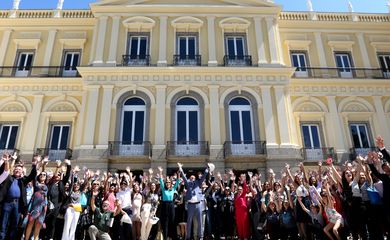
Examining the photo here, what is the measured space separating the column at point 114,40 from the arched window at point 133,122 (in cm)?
261

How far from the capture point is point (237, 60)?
19047 mm

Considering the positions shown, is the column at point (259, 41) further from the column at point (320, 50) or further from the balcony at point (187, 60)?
the column at point (320, 50)

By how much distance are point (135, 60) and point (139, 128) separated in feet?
13.7

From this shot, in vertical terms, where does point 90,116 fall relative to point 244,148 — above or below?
above

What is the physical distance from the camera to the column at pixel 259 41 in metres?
18.9

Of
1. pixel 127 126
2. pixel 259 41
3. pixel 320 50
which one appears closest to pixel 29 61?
pixel 127 126

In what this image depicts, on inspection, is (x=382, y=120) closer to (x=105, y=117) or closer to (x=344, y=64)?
(x=344, y=64)

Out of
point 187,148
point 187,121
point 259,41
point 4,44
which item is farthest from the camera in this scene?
point 4,44

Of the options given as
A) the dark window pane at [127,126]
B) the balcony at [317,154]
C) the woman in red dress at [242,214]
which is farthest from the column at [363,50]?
the woman in red dress at [242,214]

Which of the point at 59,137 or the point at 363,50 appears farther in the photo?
the point at 363,50

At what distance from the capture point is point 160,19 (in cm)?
2009

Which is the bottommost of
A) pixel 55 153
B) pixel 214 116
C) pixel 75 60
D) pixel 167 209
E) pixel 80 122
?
pixel 167 209

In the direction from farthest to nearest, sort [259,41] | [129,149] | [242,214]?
[259,41] < [129,149] < [242,214]

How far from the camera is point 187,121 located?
57.7 ft
